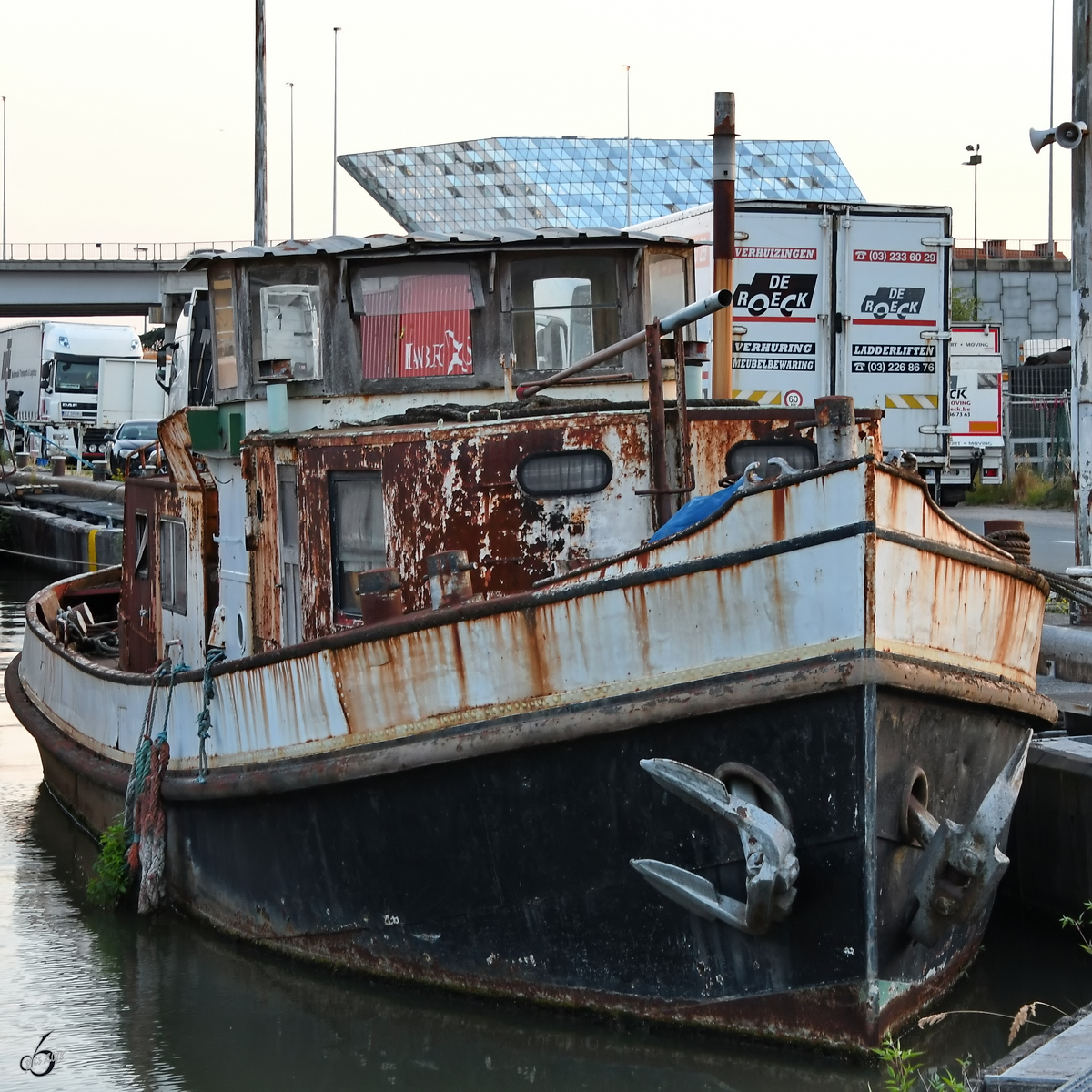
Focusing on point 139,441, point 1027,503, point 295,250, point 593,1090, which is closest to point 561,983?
point 593,1090

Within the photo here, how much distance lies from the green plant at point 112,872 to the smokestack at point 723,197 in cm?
397

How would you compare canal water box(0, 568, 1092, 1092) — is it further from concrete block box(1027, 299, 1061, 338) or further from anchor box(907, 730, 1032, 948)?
concrete block box(1027, 299, 1061, 338)

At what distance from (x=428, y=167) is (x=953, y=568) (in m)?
62.7

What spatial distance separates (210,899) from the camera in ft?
26.1

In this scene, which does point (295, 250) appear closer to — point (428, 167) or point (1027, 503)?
point (1027, 503)

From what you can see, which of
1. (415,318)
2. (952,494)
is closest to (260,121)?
(952,494)

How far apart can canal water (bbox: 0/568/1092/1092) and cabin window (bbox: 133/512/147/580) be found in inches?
91.0

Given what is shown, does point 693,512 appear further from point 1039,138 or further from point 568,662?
point 1039,138

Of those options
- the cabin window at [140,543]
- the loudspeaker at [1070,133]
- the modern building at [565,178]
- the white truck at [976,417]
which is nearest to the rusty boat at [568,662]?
the cabin window at [140,543]

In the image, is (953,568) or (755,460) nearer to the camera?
(953,568)

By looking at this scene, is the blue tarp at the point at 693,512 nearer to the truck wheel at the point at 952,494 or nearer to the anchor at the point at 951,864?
the anchor at the point at 951,864

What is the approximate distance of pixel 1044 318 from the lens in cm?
4350

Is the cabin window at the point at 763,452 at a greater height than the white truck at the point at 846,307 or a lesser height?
lesser

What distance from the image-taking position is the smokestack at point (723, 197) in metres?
7.63
